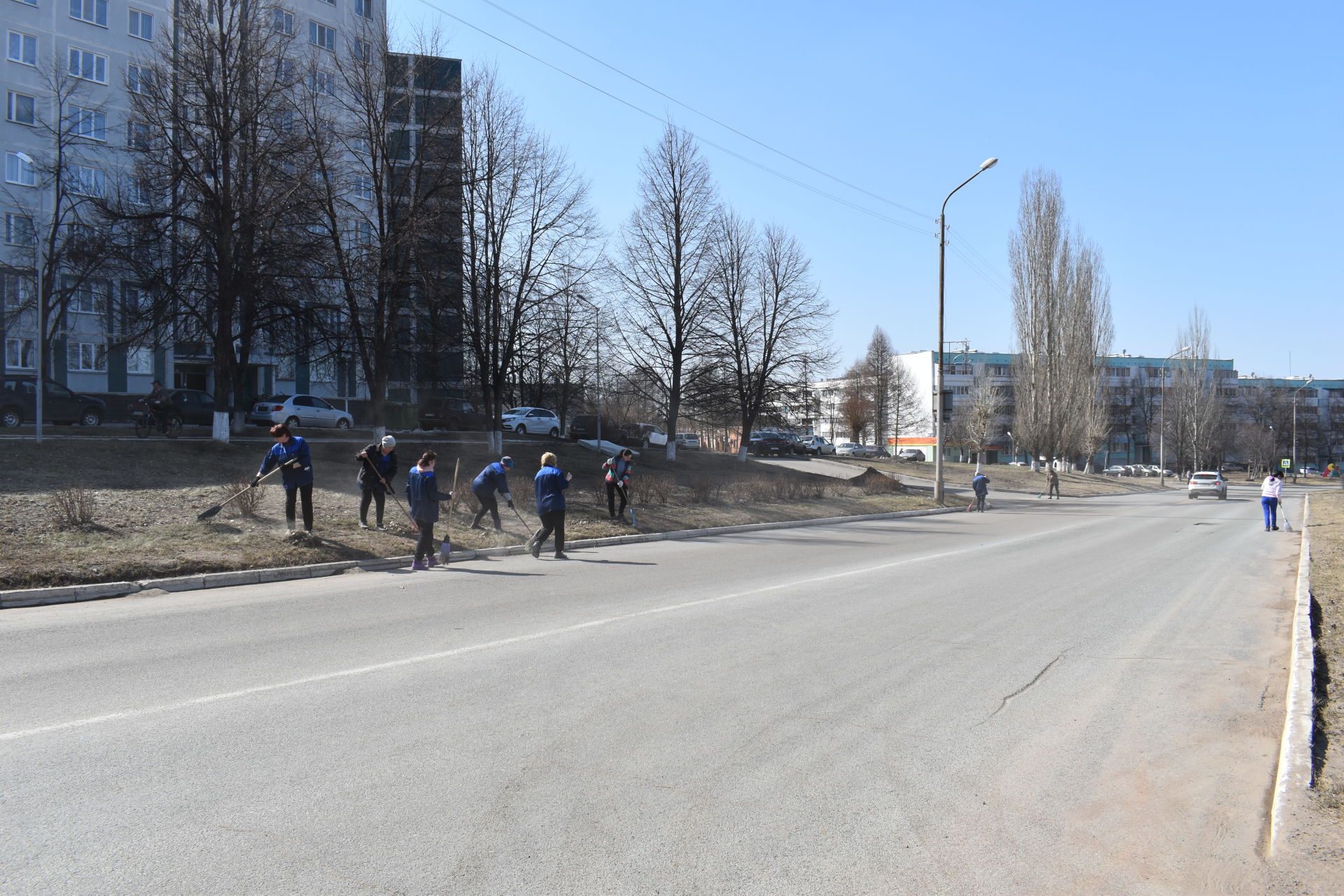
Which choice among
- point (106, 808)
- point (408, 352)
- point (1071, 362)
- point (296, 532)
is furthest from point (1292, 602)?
point (1071, 362)

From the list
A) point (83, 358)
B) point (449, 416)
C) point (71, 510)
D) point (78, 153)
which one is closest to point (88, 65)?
point (78, 153)

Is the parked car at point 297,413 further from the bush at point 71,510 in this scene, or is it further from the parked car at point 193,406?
the bush at point 71,510

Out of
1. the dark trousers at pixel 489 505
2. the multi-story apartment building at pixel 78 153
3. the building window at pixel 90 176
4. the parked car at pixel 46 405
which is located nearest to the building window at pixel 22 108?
the multi-story apartment building at pixel 78 153

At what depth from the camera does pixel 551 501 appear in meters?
14.4

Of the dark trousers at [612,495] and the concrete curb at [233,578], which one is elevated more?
the dark trousers at [612,495]

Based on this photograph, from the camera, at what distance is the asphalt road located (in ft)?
12.0

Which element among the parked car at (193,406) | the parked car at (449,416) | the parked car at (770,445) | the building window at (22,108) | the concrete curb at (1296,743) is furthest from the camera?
the parked car at (770,445)

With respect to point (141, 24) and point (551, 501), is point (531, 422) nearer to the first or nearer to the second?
point (141, 24)

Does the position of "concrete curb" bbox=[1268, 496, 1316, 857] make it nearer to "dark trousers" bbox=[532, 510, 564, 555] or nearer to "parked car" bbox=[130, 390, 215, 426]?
"dark trousers" bbox=[532, 510, 564, 555]

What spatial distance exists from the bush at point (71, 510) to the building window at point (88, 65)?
3826 cm

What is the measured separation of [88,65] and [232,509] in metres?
40.2

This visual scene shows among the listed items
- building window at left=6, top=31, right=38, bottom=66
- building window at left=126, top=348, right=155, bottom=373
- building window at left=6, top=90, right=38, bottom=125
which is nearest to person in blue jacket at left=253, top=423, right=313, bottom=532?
building window at left=126, top=348, right=155, bottom=373

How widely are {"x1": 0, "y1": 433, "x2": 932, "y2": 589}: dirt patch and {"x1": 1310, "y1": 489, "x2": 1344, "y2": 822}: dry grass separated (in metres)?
12.0

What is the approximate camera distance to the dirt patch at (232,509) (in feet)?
40.4
